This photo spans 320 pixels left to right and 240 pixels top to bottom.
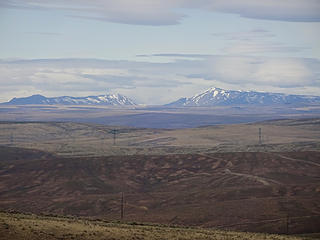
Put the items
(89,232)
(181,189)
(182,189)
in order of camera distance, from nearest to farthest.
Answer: (89,232) < (182,189) < (181,189)

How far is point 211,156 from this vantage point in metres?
124

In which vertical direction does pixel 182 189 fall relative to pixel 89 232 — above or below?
below

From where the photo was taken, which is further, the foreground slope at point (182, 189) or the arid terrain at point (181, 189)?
the foreground slope at point (182, 189)

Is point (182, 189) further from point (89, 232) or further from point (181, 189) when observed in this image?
point (89, 232)

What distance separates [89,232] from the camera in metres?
37.9

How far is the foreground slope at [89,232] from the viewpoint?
3547 centimetres

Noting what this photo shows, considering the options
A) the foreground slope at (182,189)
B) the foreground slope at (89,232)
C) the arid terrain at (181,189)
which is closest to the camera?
the foreground slope at (89,232)

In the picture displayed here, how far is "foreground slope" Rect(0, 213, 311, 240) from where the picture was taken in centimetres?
3547

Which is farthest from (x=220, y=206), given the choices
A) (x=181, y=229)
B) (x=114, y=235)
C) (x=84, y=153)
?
(x=84, y=153)

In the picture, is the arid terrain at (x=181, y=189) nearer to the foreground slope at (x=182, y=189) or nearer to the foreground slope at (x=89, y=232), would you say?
the foreground slope at (x=182, y=189)

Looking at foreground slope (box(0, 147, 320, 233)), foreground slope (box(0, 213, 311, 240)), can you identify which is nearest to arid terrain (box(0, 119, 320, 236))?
foreground slope (box(0, 147, 320, 233))

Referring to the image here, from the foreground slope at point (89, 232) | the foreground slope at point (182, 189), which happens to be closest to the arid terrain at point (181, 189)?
the foreground slope at point (182, 189)

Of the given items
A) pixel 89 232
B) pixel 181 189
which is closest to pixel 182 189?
pixel 181 189

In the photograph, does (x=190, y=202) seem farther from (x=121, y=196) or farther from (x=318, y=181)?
(x=318, y=181)
